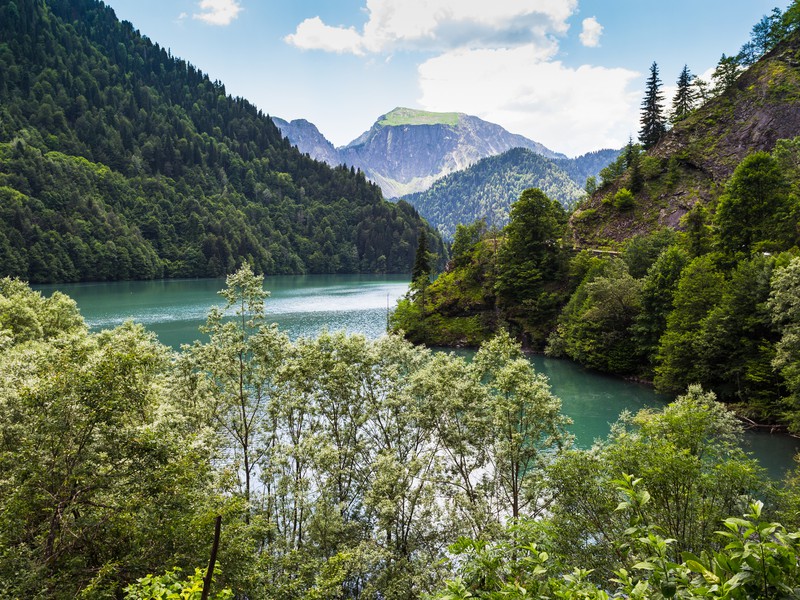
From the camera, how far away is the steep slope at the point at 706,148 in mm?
66875

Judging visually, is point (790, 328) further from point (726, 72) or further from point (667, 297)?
point (726, 72)

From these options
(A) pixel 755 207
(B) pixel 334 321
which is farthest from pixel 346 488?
(B) pixel 334 321

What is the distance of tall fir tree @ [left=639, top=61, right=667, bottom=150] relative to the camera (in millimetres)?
82500

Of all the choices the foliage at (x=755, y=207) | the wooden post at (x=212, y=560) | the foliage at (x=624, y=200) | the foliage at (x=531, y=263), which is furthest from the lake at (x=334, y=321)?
the foliage at (x=624, y=200)

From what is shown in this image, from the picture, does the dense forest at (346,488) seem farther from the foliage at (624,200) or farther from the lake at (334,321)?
the foliage at (624,200)

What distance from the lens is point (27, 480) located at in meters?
Answer: 10.1

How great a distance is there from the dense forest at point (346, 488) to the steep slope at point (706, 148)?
45028 mm

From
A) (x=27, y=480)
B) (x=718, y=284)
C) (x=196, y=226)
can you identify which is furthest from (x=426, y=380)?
(x=196, y=226)

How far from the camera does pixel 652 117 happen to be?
85625mm

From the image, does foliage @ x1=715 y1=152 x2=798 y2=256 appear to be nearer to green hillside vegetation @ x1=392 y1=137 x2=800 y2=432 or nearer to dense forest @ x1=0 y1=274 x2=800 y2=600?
green hillside vegetation @ x1=392 y1=137 x2=800 y2=432

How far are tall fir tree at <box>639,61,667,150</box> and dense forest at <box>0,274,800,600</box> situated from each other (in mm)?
66606

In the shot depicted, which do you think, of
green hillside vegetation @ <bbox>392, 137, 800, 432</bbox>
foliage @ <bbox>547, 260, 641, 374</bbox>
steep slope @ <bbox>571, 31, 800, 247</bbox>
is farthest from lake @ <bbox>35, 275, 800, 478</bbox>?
steep slope @ <bbox>571, 31, 800, 247</bbox>

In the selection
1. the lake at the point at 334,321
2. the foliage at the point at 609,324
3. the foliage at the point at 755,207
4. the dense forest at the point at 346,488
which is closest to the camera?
the dense forest at the point at 346,488

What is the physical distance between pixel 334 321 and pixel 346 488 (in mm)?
61334
